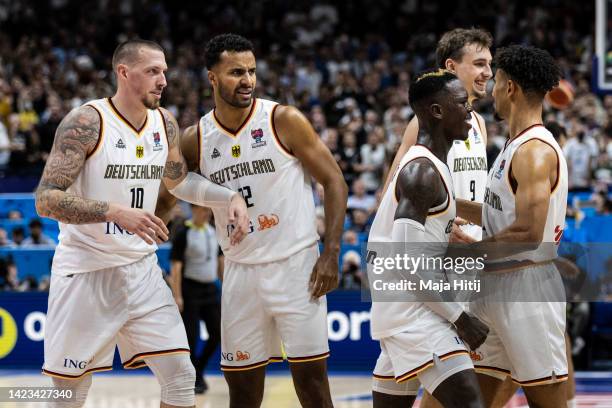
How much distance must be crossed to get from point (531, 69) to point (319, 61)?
15917 mm

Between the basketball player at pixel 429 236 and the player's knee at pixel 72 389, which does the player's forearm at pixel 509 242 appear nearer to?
the basketball player at pixel 429 236

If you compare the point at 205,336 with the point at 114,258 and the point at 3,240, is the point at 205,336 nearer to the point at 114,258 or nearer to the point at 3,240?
the point at 3,240

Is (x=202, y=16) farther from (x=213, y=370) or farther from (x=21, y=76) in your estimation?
(x=213, y=370)

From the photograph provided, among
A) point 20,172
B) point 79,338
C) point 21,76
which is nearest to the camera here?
point 79,338

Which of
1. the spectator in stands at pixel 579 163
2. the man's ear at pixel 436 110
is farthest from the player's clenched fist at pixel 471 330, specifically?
the spectator in stands at pixel 579 163

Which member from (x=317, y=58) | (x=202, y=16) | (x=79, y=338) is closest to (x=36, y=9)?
(x=202, y=16)

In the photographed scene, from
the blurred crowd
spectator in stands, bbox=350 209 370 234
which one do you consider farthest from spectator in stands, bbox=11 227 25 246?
spectator in stands, bbox=350 209 370 234

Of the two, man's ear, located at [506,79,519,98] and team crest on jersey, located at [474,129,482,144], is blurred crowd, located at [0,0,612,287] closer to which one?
team crest on jersey, located at [474,129,482,144]

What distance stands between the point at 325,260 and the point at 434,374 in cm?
129

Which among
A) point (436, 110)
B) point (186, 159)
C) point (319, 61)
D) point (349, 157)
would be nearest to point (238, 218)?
point (186, 159)

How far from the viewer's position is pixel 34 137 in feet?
56.1

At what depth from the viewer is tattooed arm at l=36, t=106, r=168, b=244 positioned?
17.5 feet

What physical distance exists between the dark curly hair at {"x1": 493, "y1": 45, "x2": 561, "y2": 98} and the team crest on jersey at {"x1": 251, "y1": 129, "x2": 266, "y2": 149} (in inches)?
59.7

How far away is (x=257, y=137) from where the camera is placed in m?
6.10
